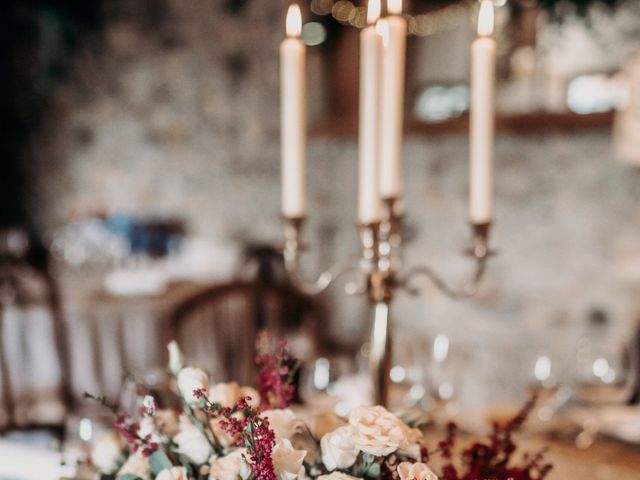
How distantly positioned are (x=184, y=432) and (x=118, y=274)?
248cm

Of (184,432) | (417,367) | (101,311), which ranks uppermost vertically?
(184,432)

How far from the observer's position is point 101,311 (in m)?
2.86

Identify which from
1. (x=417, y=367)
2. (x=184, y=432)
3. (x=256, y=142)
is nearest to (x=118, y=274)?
(x=256, y=142)

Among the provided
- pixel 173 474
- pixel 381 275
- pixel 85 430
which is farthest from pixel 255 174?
pixel 173 474

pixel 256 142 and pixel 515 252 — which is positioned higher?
pixel 256 142

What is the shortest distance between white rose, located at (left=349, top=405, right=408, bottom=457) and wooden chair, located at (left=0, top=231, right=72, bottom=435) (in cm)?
204

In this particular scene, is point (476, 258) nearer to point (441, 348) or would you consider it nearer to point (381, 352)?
point (381, 352)

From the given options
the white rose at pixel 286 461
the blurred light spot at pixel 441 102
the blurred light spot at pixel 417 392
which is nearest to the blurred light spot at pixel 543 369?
the blurred light spot at pixel 417 392

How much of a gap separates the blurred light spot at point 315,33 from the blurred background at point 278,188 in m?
0.01

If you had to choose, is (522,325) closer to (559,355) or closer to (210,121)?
(559,355)

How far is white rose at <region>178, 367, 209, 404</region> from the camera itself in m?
0.75

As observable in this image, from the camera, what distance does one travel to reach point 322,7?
3.84m

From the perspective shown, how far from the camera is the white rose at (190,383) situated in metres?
0.75

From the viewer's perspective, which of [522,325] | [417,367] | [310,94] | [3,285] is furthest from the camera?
[310,94]
